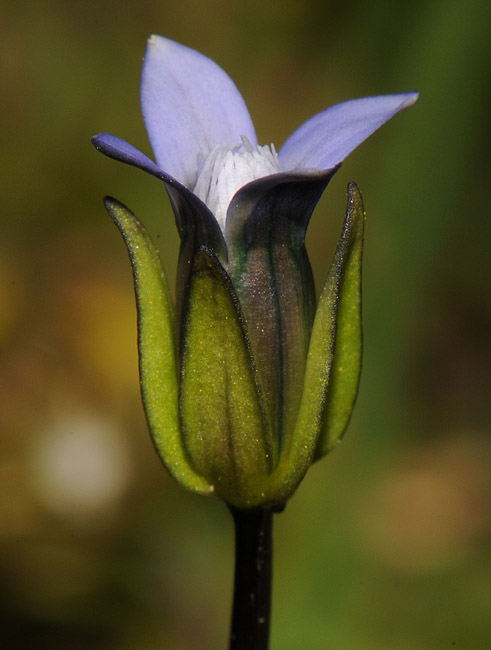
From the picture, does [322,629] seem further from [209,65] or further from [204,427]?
[209,65]

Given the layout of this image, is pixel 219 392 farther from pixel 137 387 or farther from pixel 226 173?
pixel 137 387

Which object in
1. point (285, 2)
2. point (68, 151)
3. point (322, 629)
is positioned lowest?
point (322, 629)

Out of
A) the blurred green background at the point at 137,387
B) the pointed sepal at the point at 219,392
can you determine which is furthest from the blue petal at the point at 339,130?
the blurred green background at the point at 137,387

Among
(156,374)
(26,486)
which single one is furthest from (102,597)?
(156,374)

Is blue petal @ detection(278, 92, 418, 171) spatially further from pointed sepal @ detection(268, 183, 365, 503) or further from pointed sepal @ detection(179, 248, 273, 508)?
pointed sepal @ detection(179, 248, 273, 508)

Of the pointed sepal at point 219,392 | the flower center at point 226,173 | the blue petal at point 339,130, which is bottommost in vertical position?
the pointed sepal at point 219,392

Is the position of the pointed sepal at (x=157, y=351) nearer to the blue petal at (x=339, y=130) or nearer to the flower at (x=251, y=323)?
the flower at (x=251, y=323)
